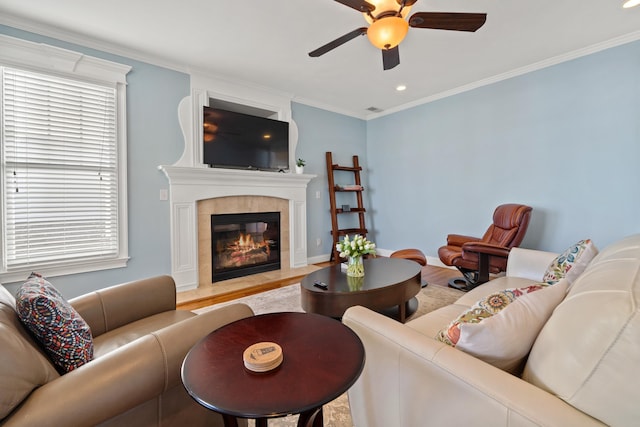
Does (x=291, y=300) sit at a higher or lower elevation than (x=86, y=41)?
lower

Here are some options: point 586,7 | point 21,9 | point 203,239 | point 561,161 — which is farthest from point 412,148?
point 21,9

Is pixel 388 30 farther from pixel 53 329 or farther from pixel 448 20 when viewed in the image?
pixel 53 329

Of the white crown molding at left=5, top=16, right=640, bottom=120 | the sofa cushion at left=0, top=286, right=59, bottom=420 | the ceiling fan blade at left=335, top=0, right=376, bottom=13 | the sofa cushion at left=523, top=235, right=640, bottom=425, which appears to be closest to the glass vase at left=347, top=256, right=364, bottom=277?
the sofa cushion at left=523, top=235, right=640, bottom=425

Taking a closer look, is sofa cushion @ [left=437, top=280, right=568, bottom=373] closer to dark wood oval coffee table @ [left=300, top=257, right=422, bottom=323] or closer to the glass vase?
dark wood oval coffee table @ [left=300, top=257, right=422, bottom=323]

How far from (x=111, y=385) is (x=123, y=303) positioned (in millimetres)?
908

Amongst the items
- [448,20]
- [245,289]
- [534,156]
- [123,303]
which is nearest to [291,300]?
[245,289]

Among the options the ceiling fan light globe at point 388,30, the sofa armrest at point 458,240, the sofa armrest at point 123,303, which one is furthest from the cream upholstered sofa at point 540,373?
the sofa armrest at point 458,240

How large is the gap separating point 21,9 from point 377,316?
355cm

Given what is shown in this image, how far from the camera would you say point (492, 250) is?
2.68 metres

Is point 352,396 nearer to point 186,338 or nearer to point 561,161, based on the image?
point 186,338

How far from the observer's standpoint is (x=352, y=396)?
1182mm

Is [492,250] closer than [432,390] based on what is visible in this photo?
No

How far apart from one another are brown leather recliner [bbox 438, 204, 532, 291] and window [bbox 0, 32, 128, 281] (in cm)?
360

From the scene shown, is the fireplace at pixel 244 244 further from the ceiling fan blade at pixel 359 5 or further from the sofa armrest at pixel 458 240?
the ceiling fan blade at pixel 359 5
